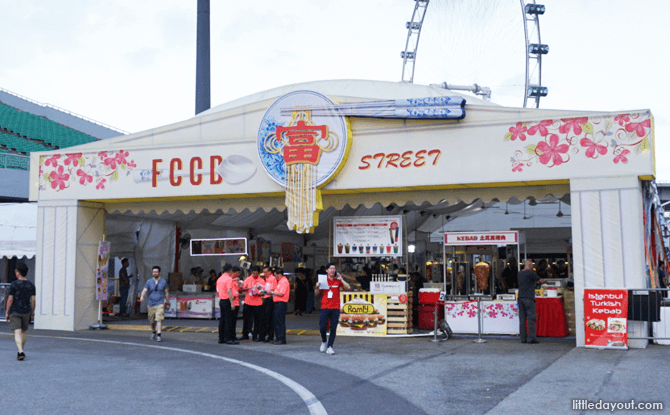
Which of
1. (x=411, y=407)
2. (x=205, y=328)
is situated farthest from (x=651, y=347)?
(x=205, y=328)

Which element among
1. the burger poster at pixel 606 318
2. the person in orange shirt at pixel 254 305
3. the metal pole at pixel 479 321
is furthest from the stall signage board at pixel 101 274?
the burger poster at pixel 606 318

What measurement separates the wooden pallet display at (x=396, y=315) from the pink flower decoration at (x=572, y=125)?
14.9ft

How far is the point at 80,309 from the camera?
49.9ft

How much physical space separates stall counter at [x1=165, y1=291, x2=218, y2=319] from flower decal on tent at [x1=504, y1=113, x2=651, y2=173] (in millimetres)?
9772

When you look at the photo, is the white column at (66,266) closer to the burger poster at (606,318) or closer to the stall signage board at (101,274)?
the stall signage board at (101,274)

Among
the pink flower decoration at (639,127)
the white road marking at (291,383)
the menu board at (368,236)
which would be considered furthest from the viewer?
the menu board at (368,236)

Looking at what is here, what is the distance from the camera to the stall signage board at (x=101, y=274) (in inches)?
612

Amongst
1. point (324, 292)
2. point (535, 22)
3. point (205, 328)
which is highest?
point (535, 22)

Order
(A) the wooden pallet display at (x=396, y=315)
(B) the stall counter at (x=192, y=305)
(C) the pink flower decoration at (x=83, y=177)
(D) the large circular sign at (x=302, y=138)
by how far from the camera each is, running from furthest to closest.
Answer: (B) the stall counter at (x=192, y=305), (C) the pink flower decoration at (x=83, y=177), (A) the wooden pallet display at (x=396, y=315), (D) the large circular sign at (x=302, y=138)

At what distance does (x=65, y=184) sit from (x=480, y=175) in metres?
9.66

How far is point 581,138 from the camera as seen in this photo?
11492 millimetres

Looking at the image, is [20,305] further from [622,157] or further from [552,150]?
[622,157]

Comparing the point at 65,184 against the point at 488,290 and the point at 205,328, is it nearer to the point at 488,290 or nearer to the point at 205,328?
the point at 205,328

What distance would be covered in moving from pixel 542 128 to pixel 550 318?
3.97 metres
